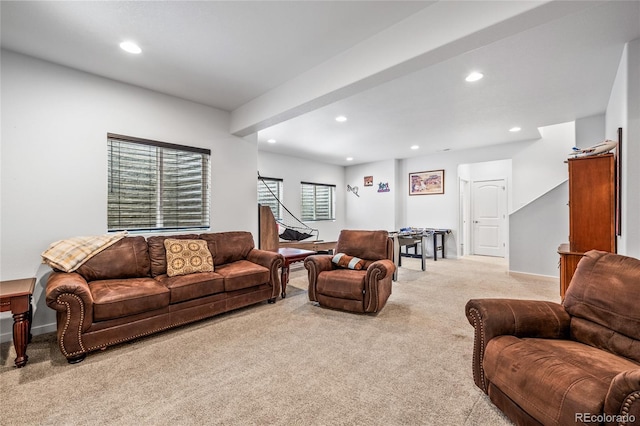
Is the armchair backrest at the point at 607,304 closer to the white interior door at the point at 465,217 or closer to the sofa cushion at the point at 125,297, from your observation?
the sofa cushion at the point at 125,297

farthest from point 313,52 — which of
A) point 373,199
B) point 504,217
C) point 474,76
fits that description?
point 504,217

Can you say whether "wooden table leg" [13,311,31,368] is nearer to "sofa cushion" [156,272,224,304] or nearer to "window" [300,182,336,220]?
"sofa cushion" [156,272,224,304]

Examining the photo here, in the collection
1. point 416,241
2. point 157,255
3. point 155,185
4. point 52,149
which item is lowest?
point 416,241

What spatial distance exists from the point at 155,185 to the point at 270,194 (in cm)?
338

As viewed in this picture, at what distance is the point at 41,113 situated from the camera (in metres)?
2.87

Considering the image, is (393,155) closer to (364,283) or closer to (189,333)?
(364,283)

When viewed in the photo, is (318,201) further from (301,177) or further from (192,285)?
(192,285)

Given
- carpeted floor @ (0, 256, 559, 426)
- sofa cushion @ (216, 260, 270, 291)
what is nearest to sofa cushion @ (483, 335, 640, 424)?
carpeted floor @ (0, 256, 559, 426)

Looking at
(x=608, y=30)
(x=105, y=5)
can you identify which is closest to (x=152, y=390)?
(x=105, y=5)

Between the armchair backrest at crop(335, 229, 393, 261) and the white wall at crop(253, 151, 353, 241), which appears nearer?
the armchair backrest at crop(335, 229, 393, 261)

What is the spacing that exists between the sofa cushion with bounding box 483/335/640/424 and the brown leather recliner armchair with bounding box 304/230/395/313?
1572 millimetres

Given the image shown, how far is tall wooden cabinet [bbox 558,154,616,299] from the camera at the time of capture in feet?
10.3

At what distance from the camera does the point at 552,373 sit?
1340 mm

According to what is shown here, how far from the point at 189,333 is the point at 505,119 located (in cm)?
526
